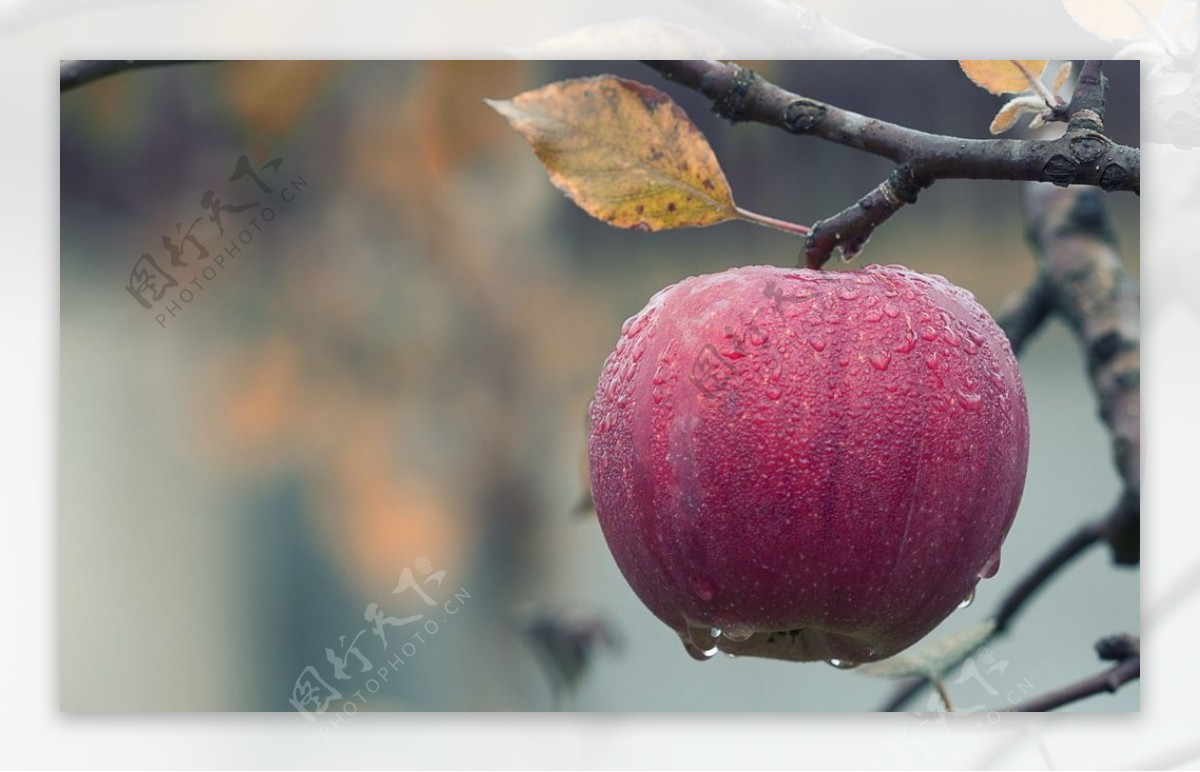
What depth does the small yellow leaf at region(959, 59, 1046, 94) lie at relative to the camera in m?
1.18

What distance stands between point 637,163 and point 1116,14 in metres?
0.48

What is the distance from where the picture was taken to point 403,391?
1341mm

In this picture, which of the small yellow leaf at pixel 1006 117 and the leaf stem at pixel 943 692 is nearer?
the small yellow leaf at pixel 1006 117

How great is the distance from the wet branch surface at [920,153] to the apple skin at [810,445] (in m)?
0.05

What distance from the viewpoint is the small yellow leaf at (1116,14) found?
117 cm

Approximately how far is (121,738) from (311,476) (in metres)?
0.34

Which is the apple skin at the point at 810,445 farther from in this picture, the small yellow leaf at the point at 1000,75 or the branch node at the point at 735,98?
the small yellow leaf at the point at 1000,75

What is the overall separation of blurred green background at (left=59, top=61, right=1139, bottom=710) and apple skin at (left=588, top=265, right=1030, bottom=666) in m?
0.38

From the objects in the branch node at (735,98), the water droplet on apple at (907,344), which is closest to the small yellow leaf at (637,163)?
the branch node at (735,98)

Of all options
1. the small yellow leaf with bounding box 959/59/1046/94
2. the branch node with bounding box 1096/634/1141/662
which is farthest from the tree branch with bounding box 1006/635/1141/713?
the small yellow leaf with bounding box 959/59/1046/94

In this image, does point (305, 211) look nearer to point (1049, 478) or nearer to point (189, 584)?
point (189, 584)

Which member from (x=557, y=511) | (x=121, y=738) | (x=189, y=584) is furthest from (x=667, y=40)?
(x=121, y=738)

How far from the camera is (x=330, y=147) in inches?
53.6

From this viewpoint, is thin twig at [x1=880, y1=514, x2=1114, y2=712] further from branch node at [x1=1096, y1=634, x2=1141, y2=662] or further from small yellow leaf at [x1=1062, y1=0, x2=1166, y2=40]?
small yellow leaf at [x1=1062, y1=0, x2=1166, y2=40]
